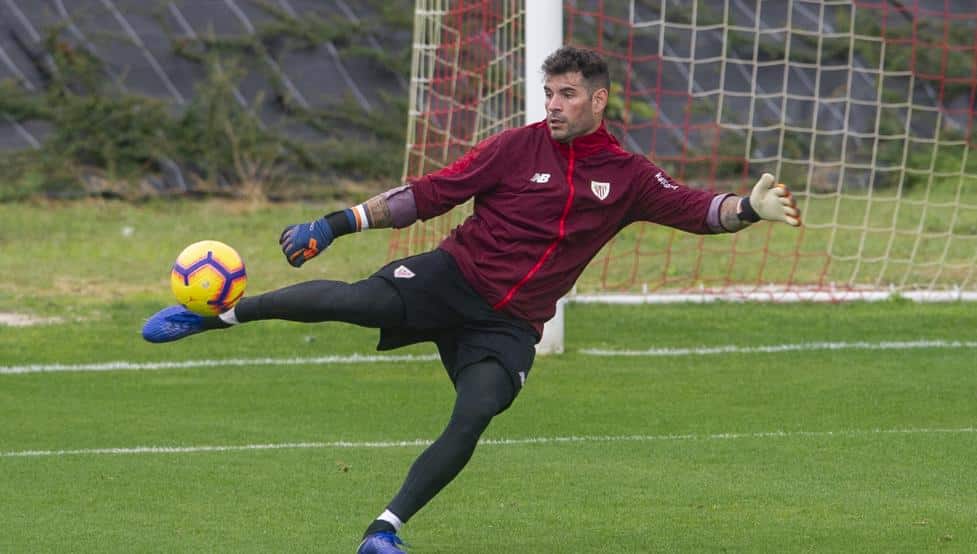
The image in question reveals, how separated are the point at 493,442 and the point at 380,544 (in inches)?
105

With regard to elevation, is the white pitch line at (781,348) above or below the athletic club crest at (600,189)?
below

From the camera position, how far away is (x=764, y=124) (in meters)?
19.8

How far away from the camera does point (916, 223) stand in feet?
56.7

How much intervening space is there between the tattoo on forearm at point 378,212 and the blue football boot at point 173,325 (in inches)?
32.7

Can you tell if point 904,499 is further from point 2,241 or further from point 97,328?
point 2,241

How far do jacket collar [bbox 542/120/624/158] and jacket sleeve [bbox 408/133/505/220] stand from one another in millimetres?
243

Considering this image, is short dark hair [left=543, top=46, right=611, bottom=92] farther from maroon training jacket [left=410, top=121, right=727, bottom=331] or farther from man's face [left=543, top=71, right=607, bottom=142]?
maroon training jacket [left=410, top=121, right=727, bottom=331]

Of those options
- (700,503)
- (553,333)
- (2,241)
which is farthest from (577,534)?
(2,241)

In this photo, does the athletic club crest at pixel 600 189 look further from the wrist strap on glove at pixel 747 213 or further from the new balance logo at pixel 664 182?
the wrist strap on glove at pixel 747 213

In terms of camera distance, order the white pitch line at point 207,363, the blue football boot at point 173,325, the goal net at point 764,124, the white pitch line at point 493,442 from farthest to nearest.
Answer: the goal net at point 764,124 < the white pitch line at point 207,363 < the white pitch line at point 493,442 < the blue football boot at point 173,325

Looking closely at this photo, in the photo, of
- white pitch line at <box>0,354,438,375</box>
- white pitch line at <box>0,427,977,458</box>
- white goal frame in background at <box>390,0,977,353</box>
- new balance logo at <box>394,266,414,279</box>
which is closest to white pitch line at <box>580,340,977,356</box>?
white goal frame in background at <box>390,0,977,353</box>

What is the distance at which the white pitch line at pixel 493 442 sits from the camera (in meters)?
8.39

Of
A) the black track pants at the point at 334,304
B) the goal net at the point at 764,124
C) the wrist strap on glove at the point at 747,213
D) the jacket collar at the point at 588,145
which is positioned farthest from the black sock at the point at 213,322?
the goal net at the point at 764,124

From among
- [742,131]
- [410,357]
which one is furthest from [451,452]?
[742,131]
